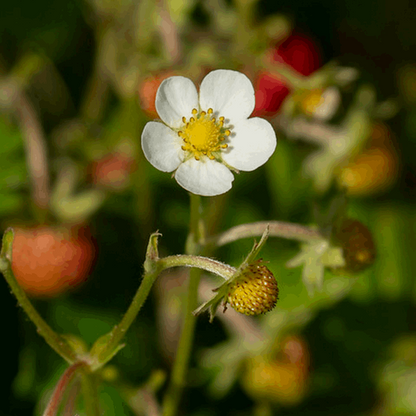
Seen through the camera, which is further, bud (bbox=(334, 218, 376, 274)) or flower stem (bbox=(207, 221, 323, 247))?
bud (bbox=(334, 218, 376, 274))

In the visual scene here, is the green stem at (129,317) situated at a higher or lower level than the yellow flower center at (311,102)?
lower

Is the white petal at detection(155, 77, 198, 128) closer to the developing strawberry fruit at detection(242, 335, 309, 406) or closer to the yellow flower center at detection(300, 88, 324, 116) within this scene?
the yellow flower center at detection(300, 88, 324, 116)

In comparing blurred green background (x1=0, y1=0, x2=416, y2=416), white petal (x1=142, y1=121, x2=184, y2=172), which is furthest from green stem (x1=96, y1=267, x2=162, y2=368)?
blurred green background (x1=0, y1=0, x2=416, y2=416)

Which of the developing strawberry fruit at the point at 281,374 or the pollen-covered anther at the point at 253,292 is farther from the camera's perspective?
the developing strawberry fruit at the point at 281,374

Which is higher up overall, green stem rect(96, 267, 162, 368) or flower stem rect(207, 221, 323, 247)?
flower stem rect(207, 221, 323, 247)

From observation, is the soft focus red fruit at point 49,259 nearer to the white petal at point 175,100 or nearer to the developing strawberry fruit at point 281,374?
the developing strawberry fruit at point 281,374

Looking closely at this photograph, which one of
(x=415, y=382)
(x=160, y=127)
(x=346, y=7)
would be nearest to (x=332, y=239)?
(x=160, y=127)

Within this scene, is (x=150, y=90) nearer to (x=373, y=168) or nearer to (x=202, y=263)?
(x=373, y=168)

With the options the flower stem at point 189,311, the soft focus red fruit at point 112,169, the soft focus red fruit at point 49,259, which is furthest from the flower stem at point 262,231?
the soft focus red fruit at point 112,169
